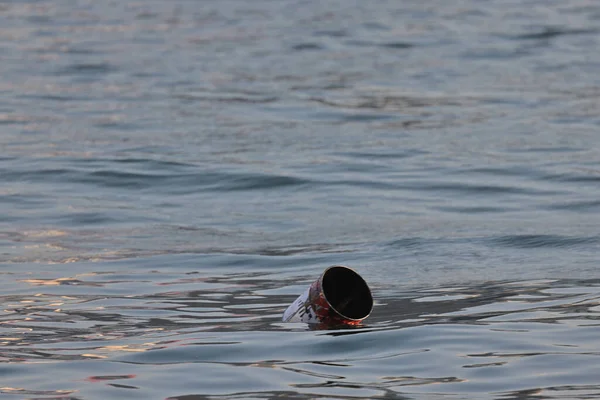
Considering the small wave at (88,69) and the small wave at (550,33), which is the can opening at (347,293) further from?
the small wave at (550,33)

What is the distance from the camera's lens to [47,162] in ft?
45.7

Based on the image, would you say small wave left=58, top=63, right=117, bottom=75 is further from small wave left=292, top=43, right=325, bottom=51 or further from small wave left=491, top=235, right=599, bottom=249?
small wave left=491, top=235, right=599, bottom=249

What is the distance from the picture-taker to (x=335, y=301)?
24.3 ft

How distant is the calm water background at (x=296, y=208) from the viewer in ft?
20.8

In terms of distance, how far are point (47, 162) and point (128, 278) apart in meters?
5.30

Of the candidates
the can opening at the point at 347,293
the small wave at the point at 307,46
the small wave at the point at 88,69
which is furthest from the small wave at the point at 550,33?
the can opening at the point at 347,293

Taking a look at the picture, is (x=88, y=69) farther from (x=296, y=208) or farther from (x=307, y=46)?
(x=296, y=208)

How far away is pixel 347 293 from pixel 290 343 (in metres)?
0.74

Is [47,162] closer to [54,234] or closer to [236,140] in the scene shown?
[236,140]

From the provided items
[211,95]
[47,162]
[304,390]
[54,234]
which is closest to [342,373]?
[304,390]

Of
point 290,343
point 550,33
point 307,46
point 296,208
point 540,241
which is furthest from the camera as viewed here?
point 550,33

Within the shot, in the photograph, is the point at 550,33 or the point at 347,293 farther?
the point at 550,33

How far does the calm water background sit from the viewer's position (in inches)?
249

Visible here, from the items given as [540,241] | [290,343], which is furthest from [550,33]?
[290,343]
